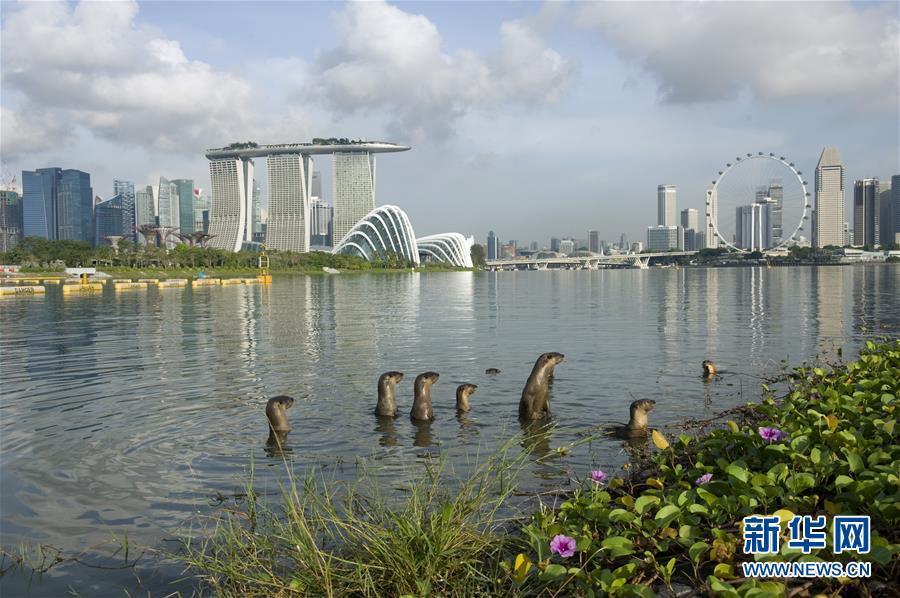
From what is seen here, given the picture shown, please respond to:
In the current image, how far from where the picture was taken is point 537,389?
9969 mm

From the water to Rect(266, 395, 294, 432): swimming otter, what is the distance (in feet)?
0.94

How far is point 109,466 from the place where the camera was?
8125 millimetres

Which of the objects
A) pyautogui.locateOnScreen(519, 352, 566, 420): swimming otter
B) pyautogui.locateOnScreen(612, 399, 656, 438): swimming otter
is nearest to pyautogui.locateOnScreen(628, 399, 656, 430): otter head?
pyautogui.locateOnScreen(612, 399, 656, 438): swimming otter

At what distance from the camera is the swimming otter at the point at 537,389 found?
9867mm

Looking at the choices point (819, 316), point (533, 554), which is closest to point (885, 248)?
point (819, 316)

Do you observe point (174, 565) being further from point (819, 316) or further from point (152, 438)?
point (819, 316)

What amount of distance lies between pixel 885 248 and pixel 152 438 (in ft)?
729

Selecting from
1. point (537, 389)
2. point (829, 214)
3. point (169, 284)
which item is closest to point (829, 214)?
point (829, 214)

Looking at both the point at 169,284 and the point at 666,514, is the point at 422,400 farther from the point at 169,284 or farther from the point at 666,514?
the point at 169,284

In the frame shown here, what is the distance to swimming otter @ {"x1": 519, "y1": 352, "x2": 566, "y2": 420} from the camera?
987 centimetres

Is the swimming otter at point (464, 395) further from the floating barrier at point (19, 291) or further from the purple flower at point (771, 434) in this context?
the floating barrier at point (19, 291)

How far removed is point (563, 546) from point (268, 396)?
31.4 ft

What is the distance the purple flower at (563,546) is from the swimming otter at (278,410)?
598cm

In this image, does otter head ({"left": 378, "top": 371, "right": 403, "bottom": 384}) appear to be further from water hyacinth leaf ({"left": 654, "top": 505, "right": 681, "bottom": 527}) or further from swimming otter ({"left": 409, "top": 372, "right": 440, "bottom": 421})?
water hyacinth leaf ({"left": 654, "top": 505, "right": 681, "bottom": 527})
